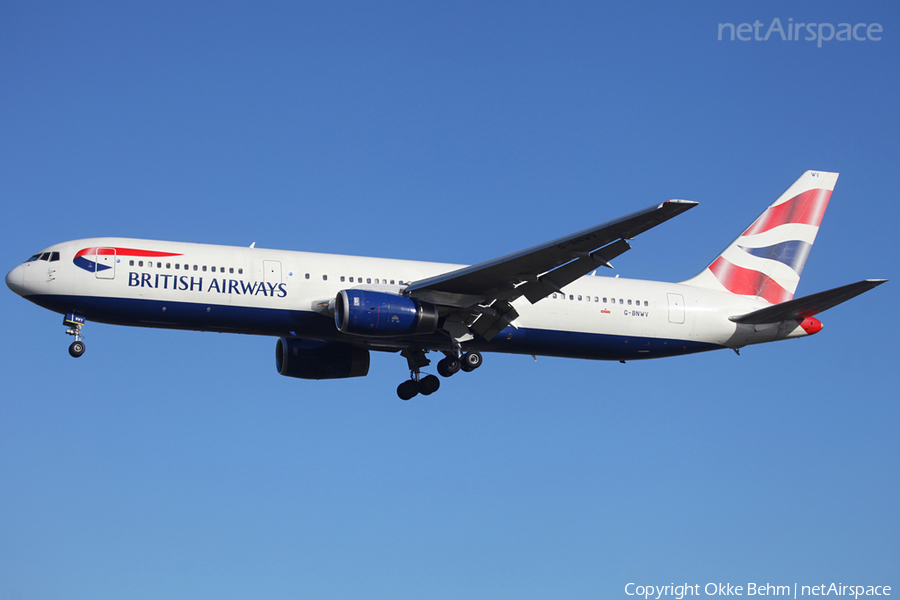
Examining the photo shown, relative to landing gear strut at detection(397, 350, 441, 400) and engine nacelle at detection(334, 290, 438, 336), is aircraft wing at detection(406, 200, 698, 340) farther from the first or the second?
landing gear strut at detection(397, 350, 441, 400)

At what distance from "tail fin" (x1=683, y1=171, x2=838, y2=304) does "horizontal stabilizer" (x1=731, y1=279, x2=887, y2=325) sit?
8.59 feet

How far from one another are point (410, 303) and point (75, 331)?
10919mm

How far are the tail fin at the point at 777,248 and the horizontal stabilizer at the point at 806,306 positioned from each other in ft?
8.59

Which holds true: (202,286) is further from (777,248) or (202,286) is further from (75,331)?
(777,248)

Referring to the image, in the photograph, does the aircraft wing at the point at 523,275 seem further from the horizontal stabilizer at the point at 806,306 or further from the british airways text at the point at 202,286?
the horizontal stabilizer at the point at 806,306

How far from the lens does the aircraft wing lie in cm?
2638

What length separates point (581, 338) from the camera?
33938 millimetres

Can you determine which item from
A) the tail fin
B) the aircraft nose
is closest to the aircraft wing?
the tail fin

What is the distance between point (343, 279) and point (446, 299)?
3.63m

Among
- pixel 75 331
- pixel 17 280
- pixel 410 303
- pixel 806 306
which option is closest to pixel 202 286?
pixel 75 331

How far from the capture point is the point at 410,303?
100 feet

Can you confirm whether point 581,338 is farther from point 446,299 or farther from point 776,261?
point 776,261

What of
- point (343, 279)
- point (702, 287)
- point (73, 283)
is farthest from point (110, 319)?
point (702, 287)

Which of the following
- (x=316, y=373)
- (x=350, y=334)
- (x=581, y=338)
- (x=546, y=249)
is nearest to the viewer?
(x=546, y=249)
